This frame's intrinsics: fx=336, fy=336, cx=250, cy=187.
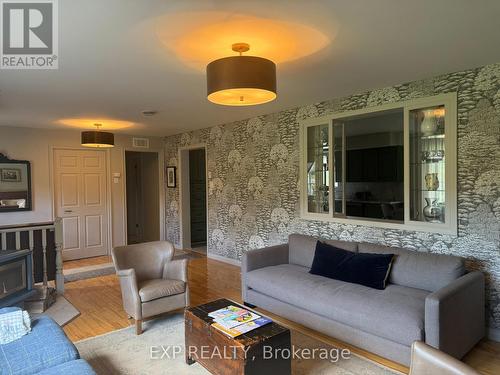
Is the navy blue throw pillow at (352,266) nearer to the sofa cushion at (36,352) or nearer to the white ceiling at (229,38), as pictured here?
the white ceiling at (229,38)

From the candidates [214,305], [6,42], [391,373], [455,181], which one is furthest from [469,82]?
[6,42]

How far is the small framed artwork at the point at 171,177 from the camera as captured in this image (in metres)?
7.04

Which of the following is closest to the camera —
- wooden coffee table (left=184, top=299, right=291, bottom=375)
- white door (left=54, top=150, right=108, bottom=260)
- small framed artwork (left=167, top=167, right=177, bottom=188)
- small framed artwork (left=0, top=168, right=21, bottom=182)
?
wooden coffee table (left=184, top=299, right=291, bottom=375)

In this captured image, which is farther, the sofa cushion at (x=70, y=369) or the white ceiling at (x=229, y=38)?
the white ceiling at (x=229, y=38)

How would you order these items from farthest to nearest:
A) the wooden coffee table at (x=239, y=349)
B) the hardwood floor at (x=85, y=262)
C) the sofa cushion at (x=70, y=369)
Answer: the hardwood floor at (x=85, y=262)
the wooden coffee table at (x=239, y=349)
the sofa cushion at (x=70, y=369)

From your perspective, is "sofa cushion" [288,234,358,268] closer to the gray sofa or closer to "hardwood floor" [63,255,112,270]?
the gray sofa

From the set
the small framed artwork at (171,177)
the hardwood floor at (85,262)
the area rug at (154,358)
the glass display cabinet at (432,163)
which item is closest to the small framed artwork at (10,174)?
the hardwood floor at (85,262)

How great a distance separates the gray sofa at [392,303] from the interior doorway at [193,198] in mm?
3441

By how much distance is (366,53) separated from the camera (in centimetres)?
263

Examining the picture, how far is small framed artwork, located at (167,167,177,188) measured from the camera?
7035mm

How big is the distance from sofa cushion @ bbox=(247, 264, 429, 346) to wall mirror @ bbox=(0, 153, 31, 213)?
4385 millimetres

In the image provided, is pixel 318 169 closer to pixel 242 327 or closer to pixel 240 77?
pixel 240 77

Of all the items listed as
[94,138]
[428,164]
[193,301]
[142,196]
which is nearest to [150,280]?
[193,301]

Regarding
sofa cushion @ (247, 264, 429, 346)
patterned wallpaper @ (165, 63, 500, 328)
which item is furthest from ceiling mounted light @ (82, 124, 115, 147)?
sofa cushion @ (247, 264, 429, 346)
